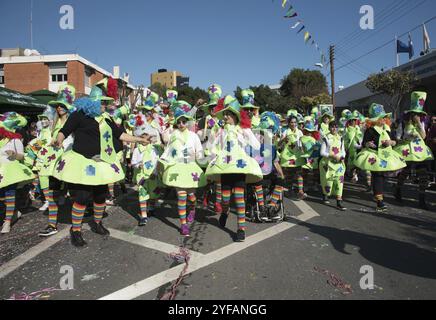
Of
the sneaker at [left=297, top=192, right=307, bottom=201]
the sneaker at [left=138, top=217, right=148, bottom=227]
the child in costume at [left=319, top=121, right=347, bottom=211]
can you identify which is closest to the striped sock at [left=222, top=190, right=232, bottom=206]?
the sneaker at [left=138, top=217, right=148, bottom=227]

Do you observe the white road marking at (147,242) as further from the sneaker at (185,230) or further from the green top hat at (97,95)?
the green top hat at (97,95)

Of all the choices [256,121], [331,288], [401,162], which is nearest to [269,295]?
[331,288]

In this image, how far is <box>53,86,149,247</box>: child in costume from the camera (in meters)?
4.20

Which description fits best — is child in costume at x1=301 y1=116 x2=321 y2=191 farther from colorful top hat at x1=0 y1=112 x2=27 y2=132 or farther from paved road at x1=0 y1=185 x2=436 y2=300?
colorful top hat at x1=0 y1=112 x2=27 y2=132

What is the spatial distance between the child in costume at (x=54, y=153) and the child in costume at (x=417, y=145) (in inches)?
249

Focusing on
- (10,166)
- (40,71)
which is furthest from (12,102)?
(40,71)

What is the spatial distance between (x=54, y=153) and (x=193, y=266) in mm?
3541

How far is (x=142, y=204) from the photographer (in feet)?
17.7

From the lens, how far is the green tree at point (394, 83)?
18.0 metres

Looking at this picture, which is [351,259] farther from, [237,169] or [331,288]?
[237,169]

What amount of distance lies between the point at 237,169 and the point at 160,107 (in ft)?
17.5

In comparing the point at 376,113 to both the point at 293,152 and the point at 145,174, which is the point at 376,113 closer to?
the point at 293,152

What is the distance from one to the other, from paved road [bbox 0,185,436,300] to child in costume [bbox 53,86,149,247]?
653mm

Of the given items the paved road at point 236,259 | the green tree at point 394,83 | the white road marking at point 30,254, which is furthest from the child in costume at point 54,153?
the green tree at point 394,83
